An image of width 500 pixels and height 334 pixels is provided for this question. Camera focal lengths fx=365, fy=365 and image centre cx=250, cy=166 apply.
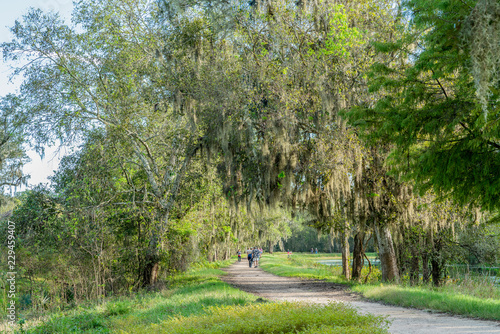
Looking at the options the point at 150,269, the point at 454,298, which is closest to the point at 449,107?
the point at 454,298

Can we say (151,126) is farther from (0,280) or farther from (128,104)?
(0,280)

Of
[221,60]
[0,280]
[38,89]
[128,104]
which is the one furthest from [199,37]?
[0,280]

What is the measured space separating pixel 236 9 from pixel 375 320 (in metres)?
10.4

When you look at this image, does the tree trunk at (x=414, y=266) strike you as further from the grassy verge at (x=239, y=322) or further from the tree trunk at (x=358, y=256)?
the grassy verge at (x=239, y=322)

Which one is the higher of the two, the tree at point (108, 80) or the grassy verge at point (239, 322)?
the tree at point (108, 80)

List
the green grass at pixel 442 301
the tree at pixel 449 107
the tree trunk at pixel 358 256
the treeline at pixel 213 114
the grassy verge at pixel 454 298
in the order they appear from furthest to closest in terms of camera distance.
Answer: the tree trunk at pixel 358 256
the treeline at pixel 213 114
the grassy verge at pixel 454 298
the green grass at pixel 442 301
the tree at pixel 449 107

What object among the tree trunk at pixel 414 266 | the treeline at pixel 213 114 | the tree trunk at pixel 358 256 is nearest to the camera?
the treeline at pixel 213 114

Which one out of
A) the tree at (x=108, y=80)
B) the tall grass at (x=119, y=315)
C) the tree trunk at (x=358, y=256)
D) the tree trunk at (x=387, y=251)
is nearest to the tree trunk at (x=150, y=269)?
the tree at (x=108, y=80)

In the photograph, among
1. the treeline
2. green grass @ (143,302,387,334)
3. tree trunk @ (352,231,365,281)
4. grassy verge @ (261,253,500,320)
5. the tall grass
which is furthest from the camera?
tree trunk @ (352,231,365,281)

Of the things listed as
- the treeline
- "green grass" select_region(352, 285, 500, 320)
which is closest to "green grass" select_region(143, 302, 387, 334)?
"green grass" select_region(352, 285, 500, 320)

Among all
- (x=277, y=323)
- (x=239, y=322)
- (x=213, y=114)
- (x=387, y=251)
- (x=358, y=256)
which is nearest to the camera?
(x=277, y=323)

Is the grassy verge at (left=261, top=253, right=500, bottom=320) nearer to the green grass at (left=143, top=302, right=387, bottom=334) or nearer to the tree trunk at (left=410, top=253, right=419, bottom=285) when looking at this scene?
the green grass at (left=143, top=302, right=387, bottom=334)

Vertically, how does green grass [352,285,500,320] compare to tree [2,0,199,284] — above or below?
below

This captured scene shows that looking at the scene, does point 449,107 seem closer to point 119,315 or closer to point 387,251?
point 119,315
